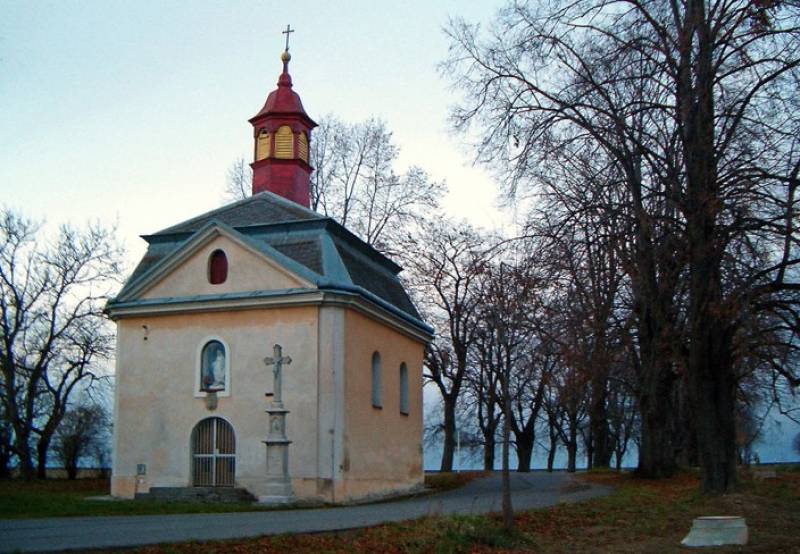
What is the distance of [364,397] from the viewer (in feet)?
81.2

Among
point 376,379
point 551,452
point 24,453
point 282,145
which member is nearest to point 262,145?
point 282,145

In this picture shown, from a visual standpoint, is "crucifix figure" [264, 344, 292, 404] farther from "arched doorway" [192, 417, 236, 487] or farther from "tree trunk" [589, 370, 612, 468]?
"tree trunk" [589, 370, 612, 468]

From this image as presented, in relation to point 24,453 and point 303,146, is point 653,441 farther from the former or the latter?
point 24,453

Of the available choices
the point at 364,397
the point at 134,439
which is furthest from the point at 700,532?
the point at 134,439

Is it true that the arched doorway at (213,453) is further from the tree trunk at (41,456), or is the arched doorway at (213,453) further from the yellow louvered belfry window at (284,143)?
the tree trunk at (41,456)

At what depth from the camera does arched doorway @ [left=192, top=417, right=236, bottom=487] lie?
23.5m

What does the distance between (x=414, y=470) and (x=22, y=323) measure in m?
19.8

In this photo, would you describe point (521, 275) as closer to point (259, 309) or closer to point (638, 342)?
point (259, 309)

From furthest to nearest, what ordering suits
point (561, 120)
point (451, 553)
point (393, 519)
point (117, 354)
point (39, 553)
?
point (117, 354) → point (561, 120) → point (393, 519) → point (451, 553) → point (39, 553)

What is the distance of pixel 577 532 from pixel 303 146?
62.3 feet

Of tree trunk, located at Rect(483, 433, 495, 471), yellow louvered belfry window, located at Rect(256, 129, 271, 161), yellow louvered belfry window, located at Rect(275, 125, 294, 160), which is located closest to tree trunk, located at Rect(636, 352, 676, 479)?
yellow louvered belfry window, located at Rect(275, 125, 294, 160)

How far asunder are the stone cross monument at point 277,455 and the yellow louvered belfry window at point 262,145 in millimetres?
10326

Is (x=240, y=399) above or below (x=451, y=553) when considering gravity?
above

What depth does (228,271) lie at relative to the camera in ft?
80.4
